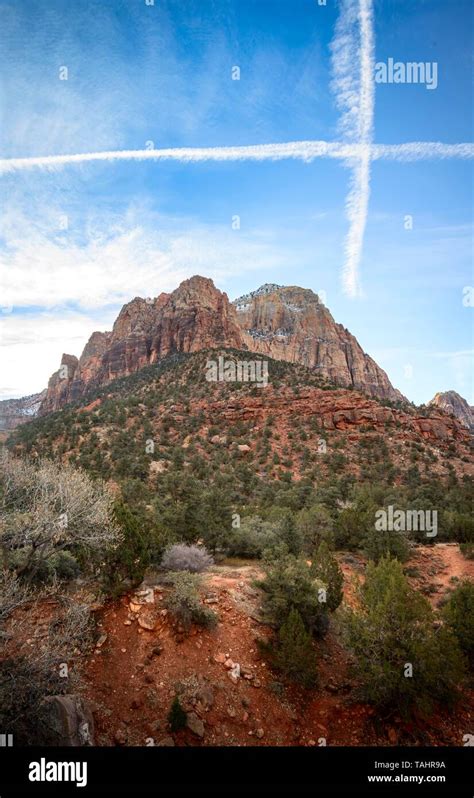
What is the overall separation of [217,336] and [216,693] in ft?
228

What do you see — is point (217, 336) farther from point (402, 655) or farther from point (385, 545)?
point (402, 655)

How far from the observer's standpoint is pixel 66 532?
8.13 meters

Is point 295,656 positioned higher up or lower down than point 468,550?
higher up

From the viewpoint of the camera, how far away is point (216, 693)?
23.8 ft

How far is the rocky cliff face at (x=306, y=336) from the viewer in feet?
371

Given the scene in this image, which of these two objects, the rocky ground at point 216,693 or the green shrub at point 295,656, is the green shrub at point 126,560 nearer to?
the rocky ground at point 216,693

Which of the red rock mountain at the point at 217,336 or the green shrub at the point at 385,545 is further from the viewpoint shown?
the red rock mountain at the point at 217,336

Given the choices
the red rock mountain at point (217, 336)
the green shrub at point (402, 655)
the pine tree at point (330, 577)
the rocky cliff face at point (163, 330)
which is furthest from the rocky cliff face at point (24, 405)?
the green shrub at point (402, 655)

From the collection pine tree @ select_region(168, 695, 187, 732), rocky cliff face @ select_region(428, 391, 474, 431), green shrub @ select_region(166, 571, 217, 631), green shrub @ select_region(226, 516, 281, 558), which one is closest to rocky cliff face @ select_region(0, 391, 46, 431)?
green shrub @ select_region(226, 516, 281, 558)

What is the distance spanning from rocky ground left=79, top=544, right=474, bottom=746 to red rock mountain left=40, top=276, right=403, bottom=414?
161 feet

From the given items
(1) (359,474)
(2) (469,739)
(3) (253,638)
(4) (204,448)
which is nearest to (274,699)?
(3) (253,638)
